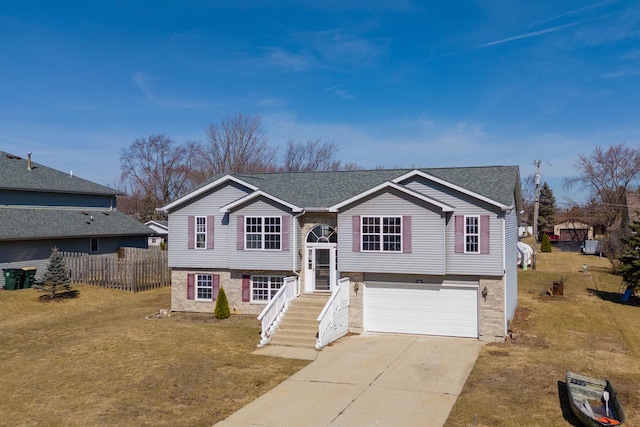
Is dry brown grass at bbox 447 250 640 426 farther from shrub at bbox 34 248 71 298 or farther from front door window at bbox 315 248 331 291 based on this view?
shrub at bbox 34 248 71 298

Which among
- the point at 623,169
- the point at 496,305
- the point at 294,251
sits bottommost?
the point at 496,305

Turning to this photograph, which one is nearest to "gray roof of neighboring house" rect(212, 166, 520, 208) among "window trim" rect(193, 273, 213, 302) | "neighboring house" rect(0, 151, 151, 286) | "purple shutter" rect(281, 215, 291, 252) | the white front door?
"purple shutter" rect(281, 215, 291, 252)

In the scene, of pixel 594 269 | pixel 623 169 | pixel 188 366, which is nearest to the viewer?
pixel 188 366

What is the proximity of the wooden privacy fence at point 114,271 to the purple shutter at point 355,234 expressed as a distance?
1473cm

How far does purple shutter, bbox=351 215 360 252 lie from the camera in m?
20.4

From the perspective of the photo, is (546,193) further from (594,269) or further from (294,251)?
(294,251)

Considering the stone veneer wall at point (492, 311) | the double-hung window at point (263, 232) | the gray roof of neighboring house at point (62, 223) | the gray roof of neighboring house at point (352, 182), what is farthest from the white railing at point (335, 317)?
the gray roof of neighboring house at point (62, 223)

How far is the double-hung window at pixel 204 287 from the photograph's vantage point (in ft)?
78.4

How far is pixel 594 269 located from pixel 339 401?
3854 cm

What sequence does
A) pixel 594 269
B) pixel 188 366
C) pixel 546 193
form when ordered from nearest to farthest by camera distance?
pixel 188 366 < pixel 594 269 < pixel 546 193

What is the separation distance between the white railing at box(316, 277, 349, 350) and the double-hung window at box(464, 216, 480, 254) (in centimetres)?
488

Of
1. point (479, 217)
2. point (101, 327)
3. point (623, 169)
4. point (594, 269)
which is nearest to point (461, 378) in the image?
point (479, 217)

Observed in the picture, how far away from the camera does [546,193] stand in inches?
3654

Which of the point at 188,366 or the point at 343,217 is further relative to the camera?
the point at 343,217
